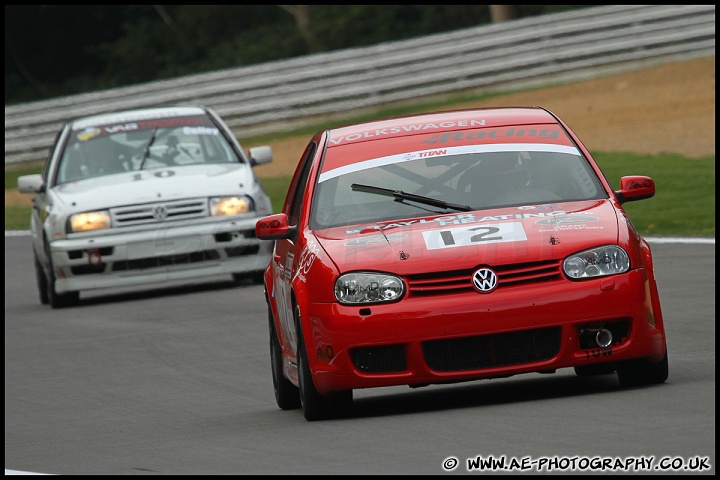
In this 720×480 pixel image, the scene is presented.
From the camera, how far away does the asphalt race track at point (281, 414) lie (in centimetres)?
686

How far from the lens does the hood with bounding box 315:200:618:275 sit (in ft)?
26.7

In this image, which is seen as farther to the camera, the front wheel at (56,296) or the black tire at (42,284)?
the black tire at (42,284)

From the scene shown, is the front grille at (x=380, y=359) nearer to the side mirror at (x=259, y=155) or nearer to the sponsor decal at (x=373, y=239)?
the sponsor decal at (x=373, y=239)

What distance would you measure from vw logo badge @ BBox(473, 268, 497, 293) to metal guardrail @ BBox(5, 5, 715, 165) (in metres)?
29.0

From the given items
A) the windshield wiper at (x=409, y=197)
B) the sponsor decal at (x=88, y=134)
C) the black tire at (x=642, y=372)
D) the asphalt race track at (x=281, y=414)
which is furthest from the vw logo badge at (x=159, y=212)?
the black tire at (x=642, y=372)

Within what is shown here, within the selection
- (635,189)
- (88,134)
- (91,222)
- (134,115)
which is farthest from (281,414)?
(134,115)

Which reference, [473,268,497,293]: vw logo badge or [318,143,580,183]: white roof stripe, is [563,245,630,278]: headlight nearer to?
[473,268,497,293]: vw logo badge

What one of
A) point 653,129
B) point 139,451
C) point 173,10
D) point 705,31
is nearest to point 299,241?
point 139,451

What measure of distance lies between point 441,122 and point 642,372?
196 cm

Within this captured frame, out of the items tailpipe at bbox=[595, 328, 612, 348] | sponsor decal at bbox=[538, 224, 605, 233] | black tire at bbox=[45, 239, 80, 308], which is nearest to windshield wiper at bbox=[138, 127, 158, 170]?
black tire at bbox=[45, 239, 80, 308]

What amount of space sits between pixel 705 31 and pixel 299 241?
28.6m

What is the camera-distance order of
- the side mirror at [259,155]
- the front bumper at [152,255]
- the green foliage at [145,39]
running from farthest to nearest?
1. the green foliage at [145,39]
2. the side mirror at [259,155]
3. the front bumper at [152,255]

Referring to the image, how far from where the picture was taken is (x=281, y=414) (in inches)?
354

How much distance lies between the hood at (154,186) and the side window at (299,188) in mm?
6073
